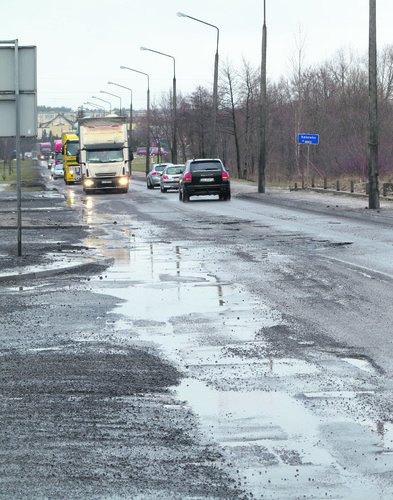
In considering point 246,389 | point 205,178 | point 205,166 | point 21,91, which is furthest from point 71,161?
point 246,389

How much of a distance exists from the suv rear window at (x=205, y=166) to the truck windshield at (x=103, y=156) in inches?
440

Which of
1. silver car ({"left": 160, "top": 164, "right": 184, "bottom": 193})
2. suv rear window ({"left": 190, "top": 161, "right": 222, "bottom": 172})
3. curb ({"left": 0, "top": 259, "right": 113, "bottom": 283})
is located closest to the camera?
curb ({"left": 0, "top": 259, "right": 113, "bottom": 283})

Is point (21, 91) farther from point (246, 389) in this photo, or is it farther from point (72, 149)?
point (72, 149)

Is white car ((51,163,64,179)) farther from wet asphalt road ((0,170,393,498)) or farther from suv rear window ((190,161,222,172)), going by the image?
wet asphalt road ((0,170,393,498))

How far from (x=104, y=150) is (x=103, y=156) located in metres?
0.30

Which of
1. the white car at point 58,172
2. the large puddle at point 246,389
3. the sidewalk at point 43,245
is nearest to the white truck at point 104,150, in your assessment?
the sidewalk at point 43,245

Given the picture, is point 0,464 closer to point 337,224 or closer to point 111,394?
point 111,394

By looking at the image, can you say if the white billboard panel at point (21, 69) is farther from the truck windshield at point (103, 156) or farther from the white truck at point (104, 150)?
the truck windshield at point (103, 156)

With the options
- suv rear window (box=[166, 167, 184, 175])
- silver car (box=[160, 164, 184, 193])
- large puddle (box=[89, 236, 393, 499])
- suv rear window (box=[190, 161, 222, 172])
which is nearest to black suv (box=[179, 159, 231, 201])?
suv rear window (box=[190, 161, 222, 172])

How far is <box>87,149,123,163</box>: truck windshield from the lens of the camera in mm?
58375

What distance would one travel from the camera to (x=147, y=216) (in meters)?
35.8

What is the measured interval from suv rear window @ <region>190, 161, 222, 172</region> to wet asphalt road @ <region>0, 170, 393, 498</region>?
2786 cm

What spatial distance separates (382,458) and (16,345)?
16.8 ft

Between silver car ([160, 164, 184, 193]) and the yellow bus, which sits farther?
the yellow bus
